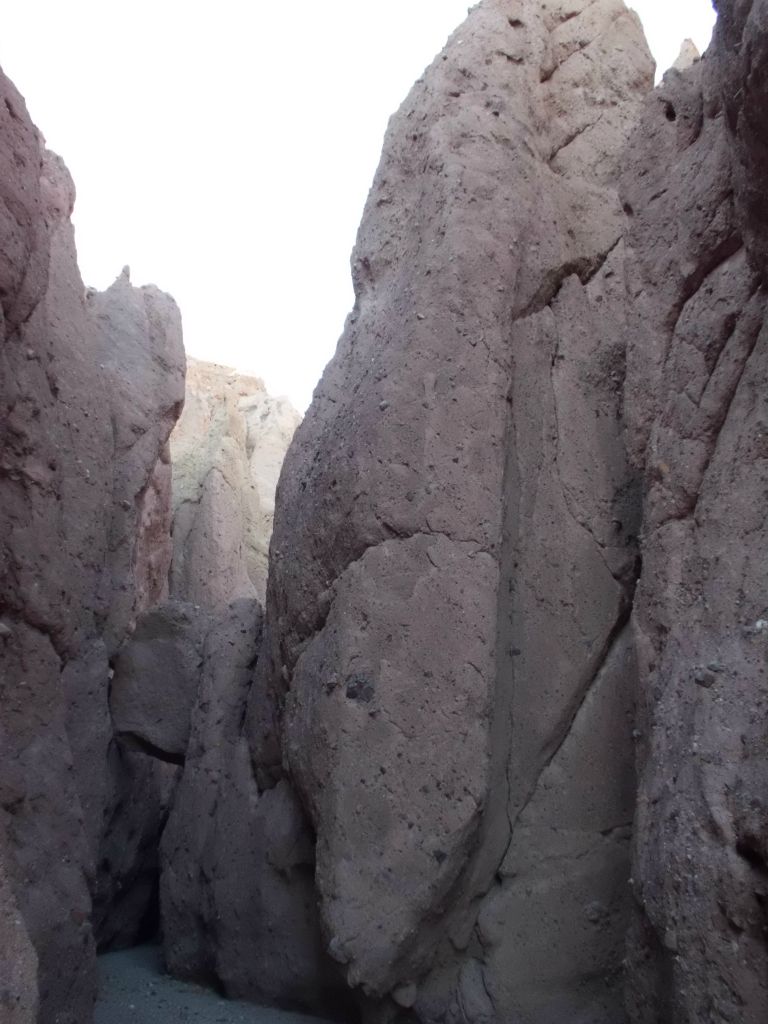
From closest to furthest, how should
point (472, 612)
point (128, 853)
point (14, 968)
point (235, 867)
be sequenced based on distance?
point (14, 968) → point (472, 612) → point (235, 867) → point (128, 853)

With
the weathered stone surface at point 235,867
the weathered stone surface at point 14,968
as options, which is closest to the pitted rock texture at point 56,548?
the weathered stone surface at point 235,867

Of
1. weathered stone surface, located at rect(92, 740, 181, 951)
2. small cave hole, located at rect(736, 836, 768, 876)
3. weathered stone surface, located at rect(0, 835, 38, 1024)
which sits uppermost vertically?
small cave hole, located at rect(736, 836, 768, 876)

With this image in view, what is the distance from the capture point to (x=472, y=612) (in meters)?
3.61

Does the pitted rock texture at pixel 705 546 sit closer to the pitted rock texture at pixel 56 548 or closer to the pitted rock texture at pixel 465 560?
the pitted rock texture at pixel 465 560

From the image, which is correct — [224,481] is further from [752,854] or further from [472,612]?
[752,854]

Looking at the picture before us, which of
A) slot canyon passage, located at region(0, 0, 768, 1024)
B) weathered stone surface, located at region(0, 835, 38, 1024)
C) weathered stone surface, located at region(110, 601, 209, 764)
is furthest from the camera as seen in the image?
weathered stone surface, located at region(110, 601, 209, 764)

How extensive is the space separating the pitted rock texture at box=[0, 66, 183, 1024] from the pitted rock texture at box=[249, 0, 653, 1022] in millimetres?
812

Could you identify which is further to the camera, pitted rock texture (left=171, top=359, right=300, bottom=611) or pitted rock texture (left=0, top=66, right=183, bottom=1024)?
pitted rock texture (left=171, top=359, right=300, bottom=611)

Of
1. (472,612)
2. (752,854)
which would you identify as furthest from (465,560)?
(752,854)

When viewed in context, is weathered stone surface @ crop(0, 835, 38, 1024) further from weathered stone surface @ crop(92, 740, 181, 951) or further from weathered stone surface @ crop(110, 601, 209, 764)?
weathered stone surface @ crop(110, 601, 209, 764)

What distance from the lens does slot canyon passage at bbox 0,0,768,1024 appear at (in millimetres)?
2908

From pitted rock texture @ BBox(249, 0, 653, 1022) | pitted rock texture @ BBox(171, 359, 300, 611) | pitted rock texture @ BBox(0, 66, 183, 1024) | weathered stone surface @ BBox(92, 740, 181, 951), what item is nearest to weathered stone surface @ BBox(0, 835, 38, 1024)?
pitted rock texture @ BBox(0, 66, 183, 1024)

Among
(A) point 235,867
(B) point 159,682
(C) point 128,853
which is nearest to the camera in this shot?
(A) point 235,867

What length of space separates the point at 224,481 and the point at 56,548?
573cm
